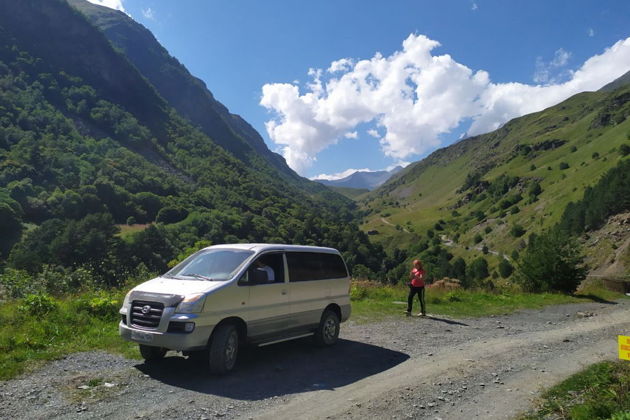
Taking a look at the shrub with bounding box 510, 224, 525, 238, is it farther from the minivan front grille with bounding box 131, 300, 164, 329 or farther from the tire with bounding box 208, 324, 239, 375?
the minivan front grille with bounding box 131, 300, 164, 329

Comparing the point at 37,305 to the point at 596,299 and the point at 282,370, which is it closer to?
the point at 282,370

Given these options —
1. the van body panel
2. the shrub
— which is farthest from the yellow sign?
the shrub

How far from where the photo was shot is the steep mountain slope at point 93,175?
82.4m

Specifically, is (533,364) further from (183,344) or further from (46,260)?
(46,260)

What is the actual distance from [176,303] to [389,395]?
12.9 ft

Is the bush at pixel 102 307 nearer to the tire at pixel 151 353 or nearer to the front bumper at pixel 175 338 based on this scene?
the tire at pixel 151 353

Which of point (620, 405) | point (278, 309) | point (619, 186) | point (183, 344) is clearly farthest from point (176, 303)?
point (619, 186)

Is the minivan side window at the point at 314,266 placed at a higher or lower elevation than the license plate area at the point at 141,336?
higher

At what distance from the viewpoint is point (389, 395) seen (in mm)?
6926

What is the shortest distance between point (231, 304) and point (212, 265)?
124cm

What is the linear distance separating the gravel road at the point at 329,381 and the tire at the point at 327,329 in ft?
0.67

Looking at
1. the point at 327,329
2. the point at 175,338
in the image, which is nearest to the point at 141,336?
the point at 175,338

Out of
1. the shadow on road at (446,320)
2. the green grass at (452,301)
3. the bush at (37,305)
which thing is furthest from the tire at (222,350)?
the shadow on road at (446,320)

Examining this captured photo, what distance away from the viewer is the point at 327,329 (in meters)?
10.5
